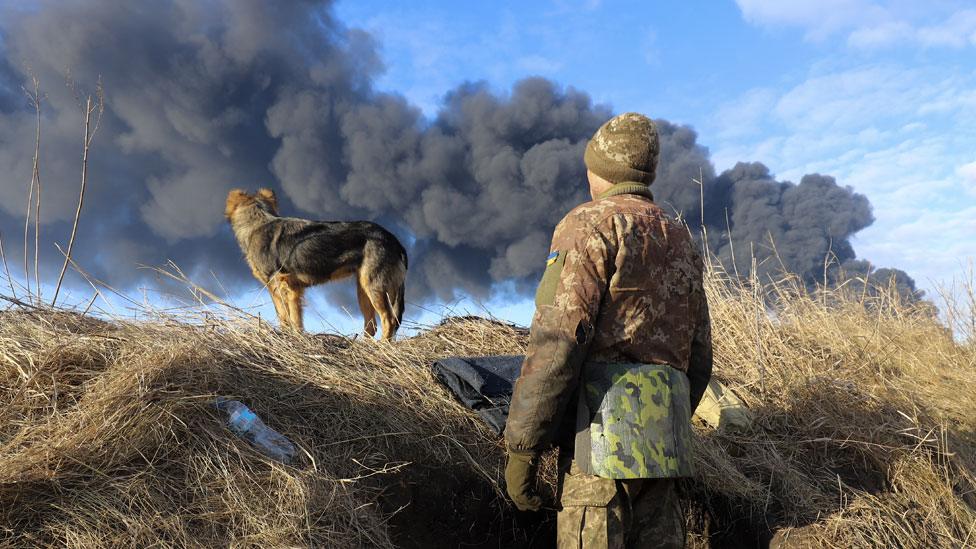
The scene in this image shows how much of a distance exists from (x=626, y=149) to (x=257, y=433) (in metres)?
2.33

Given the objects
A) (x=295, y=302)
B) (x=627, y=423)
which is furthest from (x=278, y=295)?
(x=627, y=423)

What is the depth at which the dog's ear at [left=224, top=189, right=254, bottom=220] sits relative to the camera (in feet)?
35.8

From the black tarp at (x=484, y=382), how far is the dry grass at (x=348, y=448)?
0.11m

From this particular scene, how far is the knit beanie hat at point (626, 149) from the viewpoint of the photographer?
3.03 m

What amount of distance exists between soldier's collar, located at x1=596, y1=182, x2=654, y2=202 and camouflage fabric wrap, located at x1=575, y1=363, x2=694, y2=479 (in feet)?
2.39

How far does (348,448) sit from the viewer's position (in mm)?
3924

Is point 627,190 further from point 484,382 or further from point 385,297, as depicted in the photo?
point 385,297

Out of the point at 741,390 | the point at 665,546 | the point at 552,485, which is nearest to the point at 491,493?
the point at 552,485

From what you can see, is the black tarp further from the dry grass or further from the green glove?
the green glove

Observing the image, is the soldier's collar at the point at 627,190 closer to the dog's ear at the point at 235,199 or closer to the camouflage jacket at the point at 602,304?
the camouflage jacket at the point at 602,304

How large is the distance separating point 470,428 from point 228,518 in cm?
162

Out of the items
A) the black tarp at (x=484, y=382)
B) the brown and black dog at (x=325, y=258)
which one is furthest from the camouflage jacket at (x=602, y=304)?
the brown and black dog at (x=325, y=258)

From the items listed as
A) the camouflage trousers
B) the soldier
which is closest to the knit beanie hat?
the soldier

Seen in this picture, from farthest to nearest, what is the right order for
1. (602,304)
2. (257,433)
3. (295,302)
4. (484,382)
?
1. (295,302)
2. (484,382)
3. (257,433)
4. (602,304)
